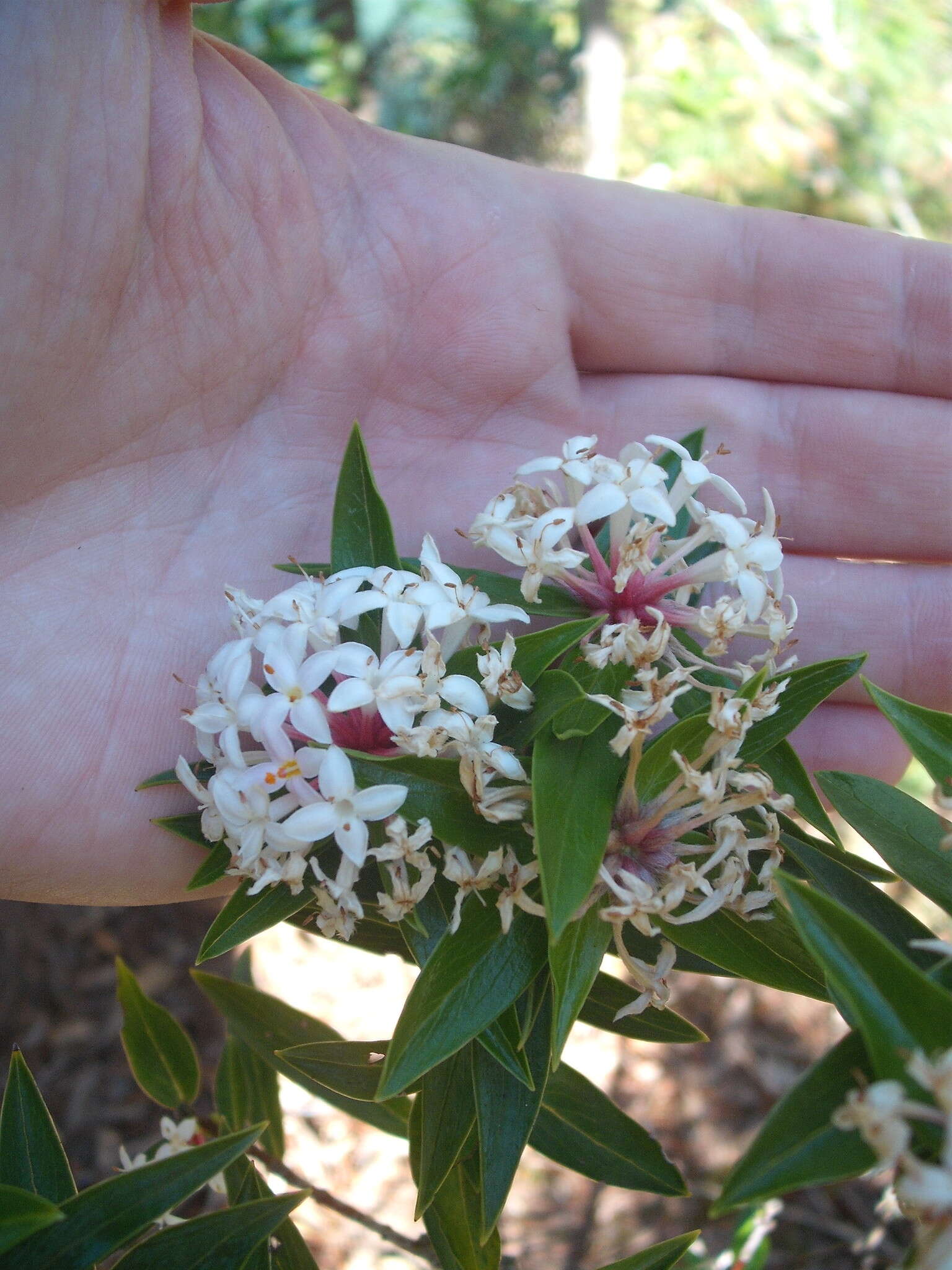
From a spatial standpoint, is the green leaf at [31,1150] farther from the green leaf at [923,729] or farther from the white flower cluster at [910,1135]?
the green leaf at [923,729]

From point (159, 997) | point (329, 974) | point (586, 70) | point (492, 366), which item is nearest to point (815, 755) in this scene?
point (492, 366)

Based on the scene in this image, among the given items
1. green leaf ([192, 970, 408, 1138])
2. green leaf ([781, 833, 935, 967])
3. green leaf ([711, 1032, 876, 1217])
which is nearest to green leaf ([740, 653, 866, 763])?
green leaf ([781, 833, 935, 967])

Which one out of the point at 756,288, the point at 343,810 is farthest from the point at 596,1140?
the point at 756,288

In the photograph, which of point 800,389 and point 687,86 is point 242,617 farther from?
point 687,86

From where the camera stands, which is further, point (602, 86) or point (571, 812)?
point (602, 86)

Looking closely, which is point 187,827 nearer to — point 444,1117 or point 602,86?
point 444,1117

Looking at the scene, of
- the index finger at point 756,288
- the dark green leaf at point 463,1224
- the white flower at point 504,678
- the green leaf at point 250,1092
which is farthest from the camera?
the index finger at point 756,288

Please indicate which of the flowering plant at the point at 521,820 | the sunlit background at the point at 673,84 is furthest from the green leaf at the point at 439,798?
the sunlit background at the point at 673,84

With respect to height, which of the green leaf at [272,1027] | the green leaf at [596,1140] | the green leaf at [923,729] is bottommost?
the green leaf at [272,1027]
